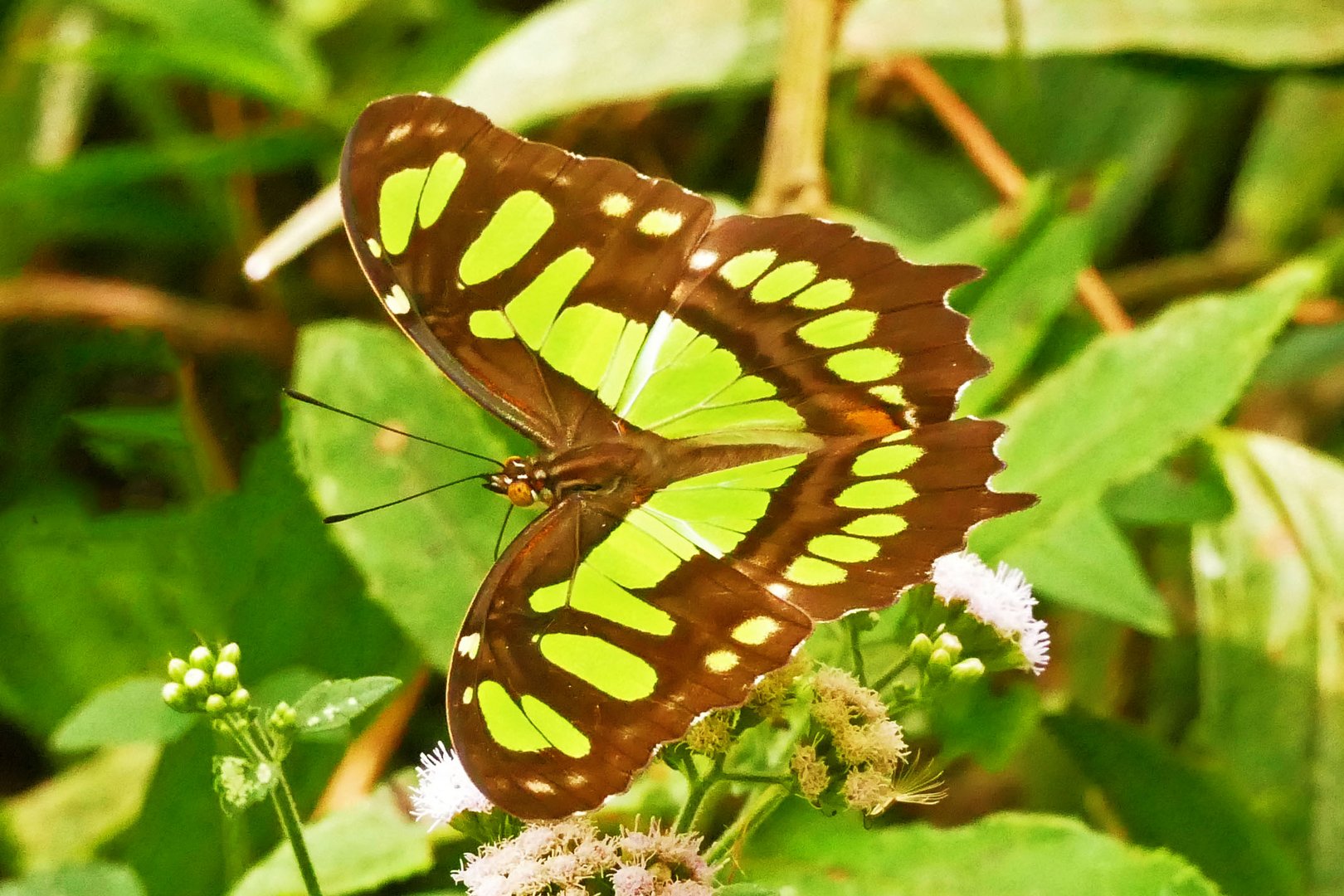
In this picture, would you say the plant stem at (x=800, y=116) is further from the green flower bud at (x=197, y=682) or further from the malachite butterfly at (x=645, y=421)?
the green flower bud at (x=197, y=682)

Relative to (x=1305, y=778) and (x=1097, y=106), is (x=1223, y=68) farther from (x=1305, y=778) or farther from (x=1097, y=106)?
(x=1305, y=778)

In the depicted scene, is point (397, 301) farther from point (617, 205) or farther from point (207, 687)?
point (207, 687)

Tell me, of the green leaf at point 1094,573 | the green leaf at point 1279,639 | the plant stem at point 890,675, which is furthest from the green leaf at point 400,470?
the green leaf at point 1279,639

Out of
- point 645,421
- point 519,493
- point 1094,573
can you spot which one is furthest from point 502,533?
point 1094,573

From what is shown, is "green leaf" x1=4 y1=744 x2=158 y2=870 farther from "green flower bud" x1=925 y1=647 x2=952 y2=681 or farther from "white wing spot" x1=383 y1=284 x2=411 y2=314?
"green flower bud" x1=925 y1=647 x2=952 y2=681

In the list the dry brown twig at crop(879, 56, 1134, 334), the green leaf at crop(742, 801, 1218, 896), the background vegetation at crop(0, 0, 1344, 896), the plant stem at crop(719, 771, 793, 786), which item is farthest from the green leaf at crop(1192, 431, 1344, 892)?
the plant stem at crop(719, 771, 793, 786)

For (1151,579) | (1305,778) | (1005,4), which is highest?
(1005,4)

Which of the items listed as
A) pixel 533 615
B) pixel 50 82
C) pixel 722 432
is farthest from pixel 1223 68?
pixel 50 82
